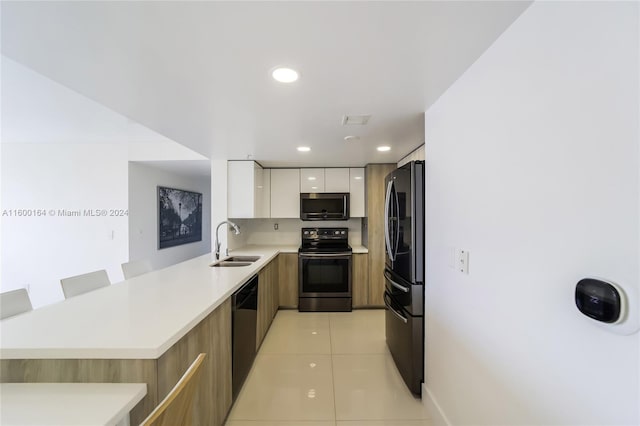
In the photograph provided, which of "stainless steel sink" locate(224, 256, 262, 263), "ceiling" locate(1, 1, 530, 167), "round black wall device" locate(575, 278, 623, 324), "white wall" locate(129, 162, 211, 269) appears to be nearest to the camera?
"round black wall device" locate(575, 278, 623, 324)

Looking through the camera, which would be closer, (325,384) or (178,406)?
(178,406)

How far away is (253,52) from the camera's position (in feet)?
3.74

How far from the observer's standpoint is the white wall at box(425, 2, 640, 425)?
2.03 feet

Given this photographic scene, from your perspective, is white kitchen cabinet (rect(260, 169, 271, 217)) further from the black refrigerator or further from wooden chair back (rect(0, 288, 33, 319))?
wooden chair back (rect(0, 288, 33, 319))

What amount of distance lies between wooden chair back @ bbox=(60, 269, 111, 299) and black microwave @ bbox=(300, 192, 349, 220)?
7.96 feet

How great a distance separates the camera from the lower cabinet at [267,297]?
2578mm

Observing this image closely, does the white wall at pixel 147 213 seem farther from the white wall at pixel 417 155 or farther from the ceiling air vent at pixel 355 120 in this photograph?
the white wall at pixel 417 155

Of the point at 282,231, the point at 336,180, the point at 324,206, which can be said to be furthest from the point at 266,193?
the point at 336,180

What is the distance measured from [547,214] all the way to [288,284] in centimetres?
326

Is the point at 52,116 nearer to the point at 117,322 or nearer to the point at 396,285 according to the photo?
the point at 117,322

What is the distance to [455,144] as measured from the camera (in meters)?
1.41

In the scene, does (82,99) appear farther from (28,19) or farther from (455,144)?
(455,144)

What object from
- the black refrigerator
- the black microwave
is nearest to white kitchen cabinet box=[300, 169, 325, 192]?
the black microwave

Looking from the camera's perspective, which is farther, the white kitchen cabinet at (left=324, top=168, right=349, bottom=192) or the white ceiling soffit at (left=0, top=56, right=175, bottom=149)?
the white kitchen cabinet at (left=324, top=168, right=349, bottom=192)
